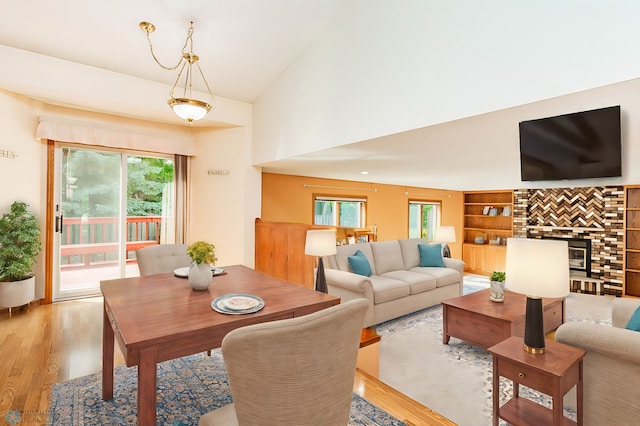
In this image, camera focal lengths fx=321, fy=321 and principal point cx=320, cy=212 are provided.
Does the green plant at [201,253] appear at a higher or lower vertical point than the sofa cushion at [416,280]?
higher

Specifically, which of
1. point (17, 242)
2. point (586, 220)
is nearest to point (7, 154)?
point (17, 242)

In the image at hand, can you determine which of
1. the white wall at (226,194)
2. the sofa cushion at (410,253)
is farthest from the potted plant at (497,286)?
the white wall at (226,194)

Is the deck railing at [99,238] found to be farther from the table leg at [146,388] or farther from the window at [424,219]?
the window at [424,219]

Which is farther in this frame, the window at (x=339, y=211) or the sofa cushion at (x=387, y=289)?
the window at (x=339, y=211)

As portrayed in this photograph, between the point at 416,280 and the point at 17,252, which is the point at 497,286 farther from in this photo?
the point at 17,252

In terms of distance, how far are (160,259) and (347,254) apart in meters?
2.35

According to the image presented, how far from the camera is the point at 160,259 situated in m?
2.77

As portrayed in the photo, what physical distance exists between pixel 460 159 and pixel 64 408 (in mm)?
4040

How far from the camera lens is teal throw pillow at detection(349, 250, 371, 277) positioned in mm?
4125

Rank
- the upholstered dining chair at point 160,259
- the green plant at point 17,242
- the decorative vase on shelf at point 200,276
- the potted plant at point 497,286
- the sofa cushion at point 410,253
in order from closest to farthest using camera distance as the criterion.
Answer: the decorative vase on shelf at point 200,276 < the upholstered dining chair at point 160,259 < the potted plant at point 497,286 < the green plant at point 17,242 < the sofa cushion at point 410,253

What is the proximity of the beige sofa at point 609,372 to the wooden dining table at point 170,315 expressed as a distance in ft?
4.58

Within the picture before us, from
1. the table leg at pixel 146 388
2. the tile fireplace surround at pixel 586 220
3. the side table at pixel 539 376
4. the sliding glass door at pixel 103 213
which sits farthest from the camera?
the tile fireplace surround at pixel 586 220

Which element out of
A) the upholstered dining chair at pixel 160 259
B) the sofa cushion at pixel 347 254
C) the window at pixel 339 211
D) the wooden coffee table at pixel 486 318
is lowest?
the wooden coffee table at pixel 486 318

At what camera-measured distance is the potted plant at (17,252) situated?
3.59m
